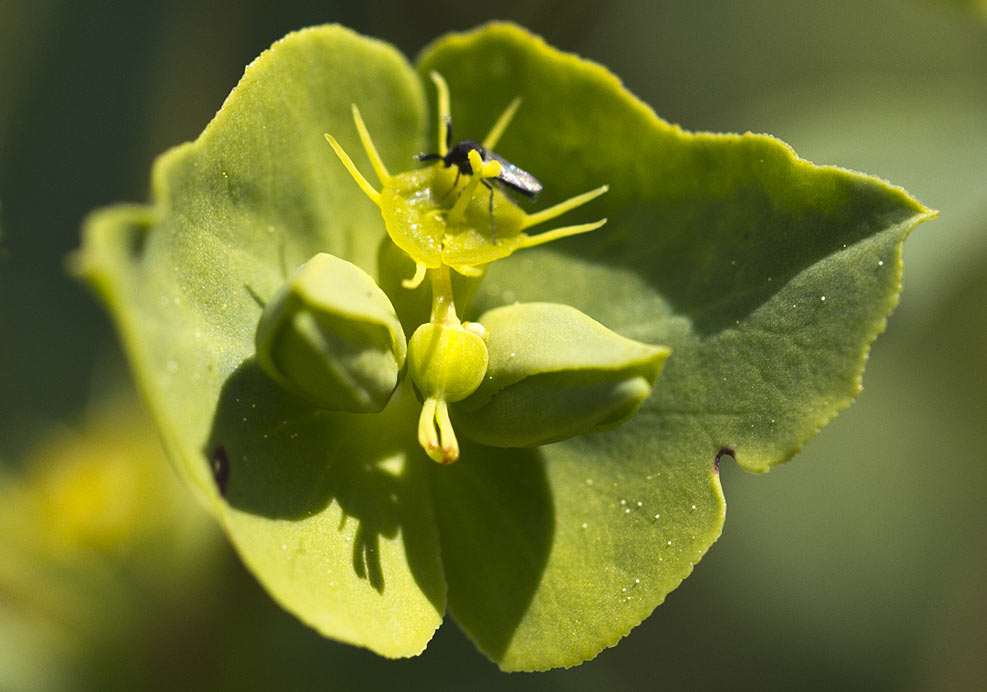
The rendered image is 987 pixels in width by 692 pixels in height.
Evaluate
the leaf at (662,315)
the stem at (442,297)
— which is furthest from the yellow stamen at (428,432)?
the leaf at (662,315)

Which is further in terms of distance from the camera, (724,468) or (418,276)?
(724,468)

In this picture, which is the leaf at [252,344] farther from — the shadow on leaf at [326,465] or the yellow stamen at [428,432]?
the yellow stamen at [428,432]

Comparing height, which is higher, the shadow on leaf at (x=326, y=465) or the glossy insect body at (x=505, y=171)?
the glossy insect body at (x=505, y=171)

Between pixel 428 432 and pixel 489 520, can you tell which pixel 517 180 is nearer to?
pixel 428 432

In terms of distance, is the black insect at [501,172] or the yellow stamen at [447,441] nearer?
the yellow stamen at [447,441]

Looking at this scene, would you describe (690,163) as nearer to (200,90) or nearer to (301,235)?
(301,235)

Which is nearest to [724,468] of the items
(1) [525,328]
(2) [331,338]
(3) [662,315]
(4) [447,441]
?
(3) [662,315]

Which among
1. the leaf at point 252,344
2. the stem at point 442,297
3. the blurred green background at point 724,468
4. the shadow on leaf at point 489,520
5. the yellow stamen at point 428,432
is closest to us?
the leaf at point 252,344

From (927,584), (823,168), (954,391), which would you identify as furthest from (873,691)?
(823,168)
